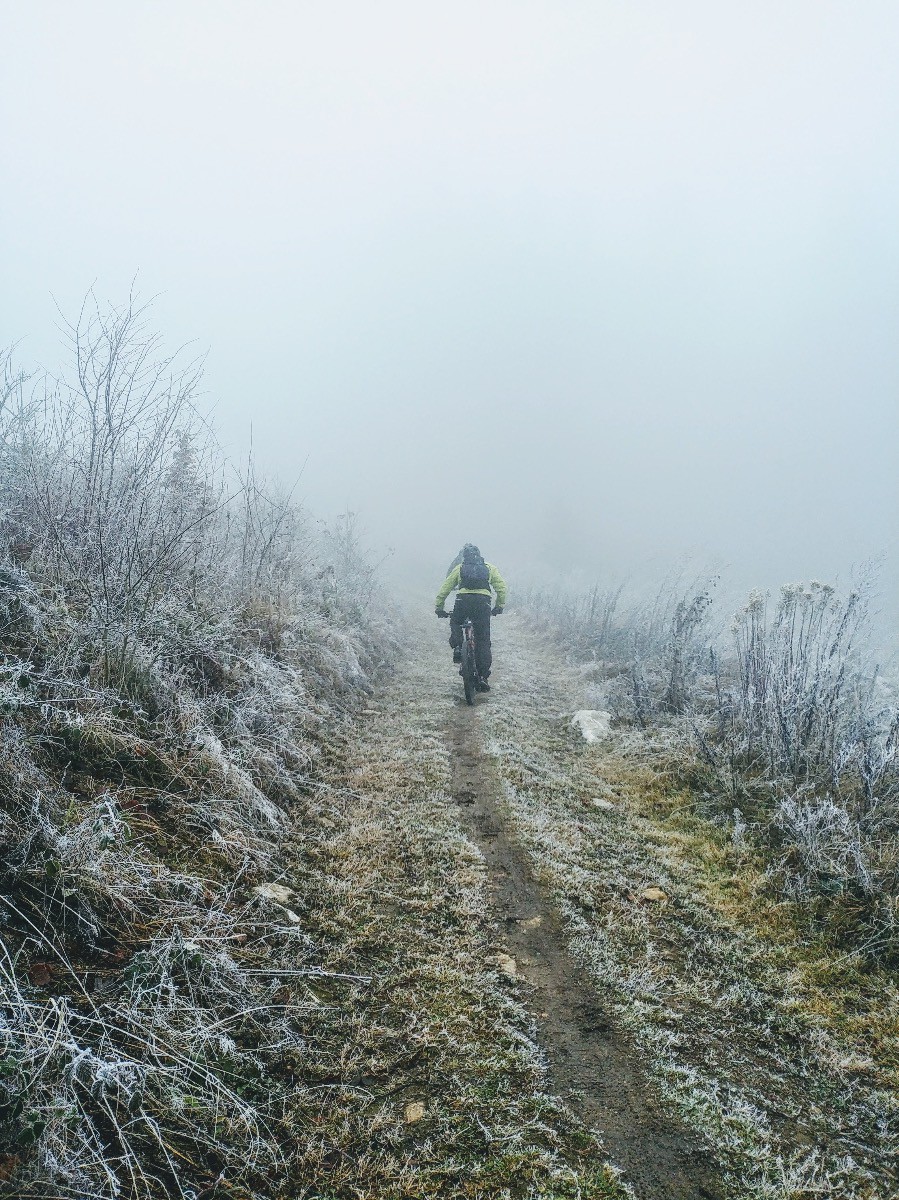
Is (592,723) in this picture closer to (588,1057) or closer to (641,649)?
(641,649)

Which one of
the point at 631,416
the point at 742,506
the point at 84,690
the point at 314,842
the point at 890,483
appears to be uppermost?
the point at 631,416

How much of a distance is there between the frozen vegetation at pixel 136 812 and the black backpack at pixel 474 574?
368 cm

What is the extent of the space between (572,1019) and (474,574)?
725 cm

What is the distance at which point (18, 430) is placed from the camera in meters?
6.68

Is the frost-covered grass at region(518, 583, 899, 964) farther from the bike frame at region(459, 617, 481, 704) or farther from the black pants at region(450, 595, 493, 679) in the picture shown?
the black pants at region(450, 595, 493, 679)

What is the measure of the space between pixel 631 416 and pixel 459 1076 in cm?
10421

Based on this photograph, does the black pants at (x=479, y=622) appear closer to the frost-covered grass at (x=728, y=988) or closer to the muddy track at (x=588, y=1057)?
the frost-covered grass at (x=728, y=988)

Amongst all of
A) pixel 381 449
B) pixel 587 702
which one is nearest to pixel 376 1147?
pixel 587 702

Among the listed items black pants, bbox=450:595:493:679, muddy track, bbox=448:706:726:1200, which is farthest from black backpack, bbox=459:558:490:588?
muddy track, bbox=448:706:726:1200

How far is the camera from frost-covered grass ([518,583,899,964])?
11.4ft

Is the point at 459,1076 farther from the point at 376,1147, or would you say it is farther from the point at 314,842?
the point at 314,842

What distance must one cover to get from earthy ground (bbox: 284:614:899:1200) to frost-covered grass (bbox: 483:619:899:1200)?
0.01 meters

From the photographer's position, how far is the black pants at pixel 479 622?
9297 mm

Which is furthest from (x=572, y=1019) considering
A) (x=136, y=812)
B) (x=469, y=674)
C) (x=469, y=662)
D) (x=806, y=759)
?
(x=469, y=662)
